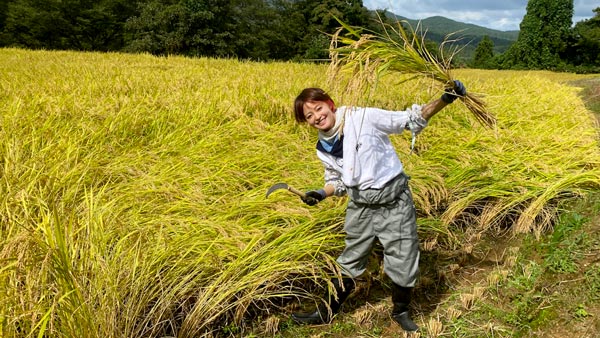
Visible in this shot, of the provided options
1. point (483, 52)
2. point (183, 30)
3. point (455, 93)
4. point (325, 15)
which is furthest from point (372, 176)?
point (483, 52)

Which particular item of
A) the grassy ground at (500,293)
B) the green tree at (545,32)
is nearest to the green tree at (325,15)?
the green tree at (545,32)

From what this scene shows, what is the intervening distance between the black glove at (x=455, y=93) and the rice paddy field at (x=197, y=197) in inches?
8.2

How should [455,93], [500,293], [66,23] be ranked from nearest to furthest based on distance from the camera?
[455,93], [500,293], [66,23]

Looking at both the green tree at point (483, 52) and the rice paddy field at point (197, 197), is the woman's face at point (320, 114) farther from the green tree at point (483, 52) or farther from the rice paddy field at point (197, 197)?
the green tree at point (483, 52)

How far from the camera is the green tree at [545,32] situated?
2355 centimetres

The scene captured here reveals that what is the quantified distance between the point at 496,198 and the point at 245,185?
203cm

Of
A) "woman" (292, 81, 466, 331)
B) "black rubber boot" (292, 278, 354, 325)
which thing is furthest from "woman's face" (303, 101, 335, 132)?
"black rubber boot" (292, 278, 354, 325)

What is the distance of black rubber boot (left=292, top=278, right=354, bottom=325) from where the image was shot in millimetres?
2227

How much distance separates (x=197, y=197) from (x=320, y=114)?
118 centimetres

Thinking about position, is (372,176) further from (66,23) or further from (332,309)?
(66,23)

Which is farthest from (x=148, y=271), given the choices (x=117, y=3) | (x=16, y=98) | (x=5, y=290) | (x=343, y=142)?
(x=117, y=3)

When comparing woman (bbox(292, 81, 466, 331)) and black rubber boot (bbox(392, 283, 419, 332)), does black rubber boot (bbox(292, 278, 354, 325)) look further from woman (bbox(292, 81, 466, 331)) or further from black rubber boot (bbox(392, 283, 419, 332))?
black rubber boot (bbox(392, 283, 419, 332))

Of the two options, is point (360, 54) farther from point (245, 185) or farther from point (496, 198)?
point (496, 198)

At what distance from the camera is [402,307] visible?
84.2 inches
